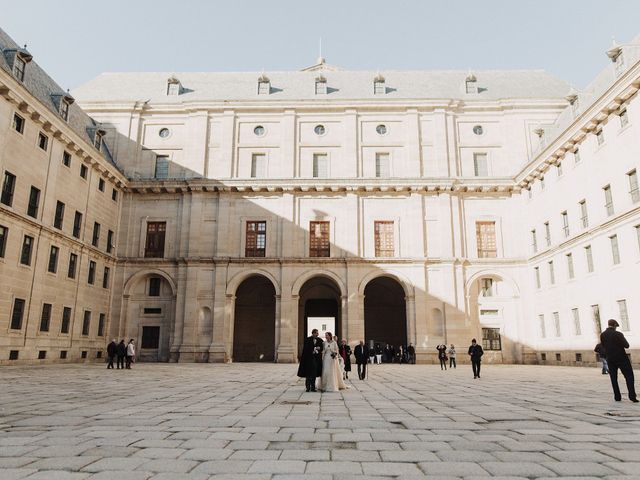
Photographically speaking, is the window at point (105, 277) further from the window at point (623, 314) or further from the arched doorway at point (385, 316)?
the window at point (623, 314)

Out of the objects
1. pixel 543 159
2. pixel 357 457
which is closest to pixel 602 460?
pixel 357 457

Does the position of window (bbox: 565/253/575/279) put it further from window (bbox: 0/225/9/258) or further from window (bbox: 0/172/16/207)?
window (bbox: 0/172/16/207)

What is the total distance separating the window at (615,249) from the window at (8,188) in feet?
95.7

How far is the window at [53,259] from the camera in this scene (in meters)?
26.3

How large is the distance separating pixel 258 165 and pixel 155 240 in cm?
931

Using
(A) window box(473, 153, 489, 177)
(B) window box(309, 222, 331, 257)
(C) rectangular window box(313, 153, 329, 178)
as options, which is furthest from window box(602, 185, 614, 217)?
(C) rectangular window box(313, 153, 329, 178)

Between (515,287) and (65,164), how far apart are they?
97.5ft

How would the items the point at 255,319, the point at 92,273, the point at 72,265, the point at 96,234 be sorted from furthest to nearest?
the point at 255,319
the point at 96,234
the point at 92,273
the point at 72,265

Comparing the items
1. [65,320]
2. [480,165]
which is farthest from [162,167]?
[480,165]

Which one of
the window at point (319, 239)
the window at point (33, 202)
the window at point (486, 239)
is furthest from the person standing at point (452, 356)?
the window at point (33, 202)

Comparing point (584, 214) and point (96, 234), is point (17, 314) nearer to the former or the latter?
point (96, 234)

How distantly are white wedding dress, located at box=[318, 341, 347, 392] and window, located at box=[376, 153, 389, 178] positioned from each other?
931 inches

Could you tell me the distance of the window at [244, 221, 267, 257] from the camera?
3425 centimetres

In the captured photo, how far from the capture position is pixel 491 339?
108 ft
